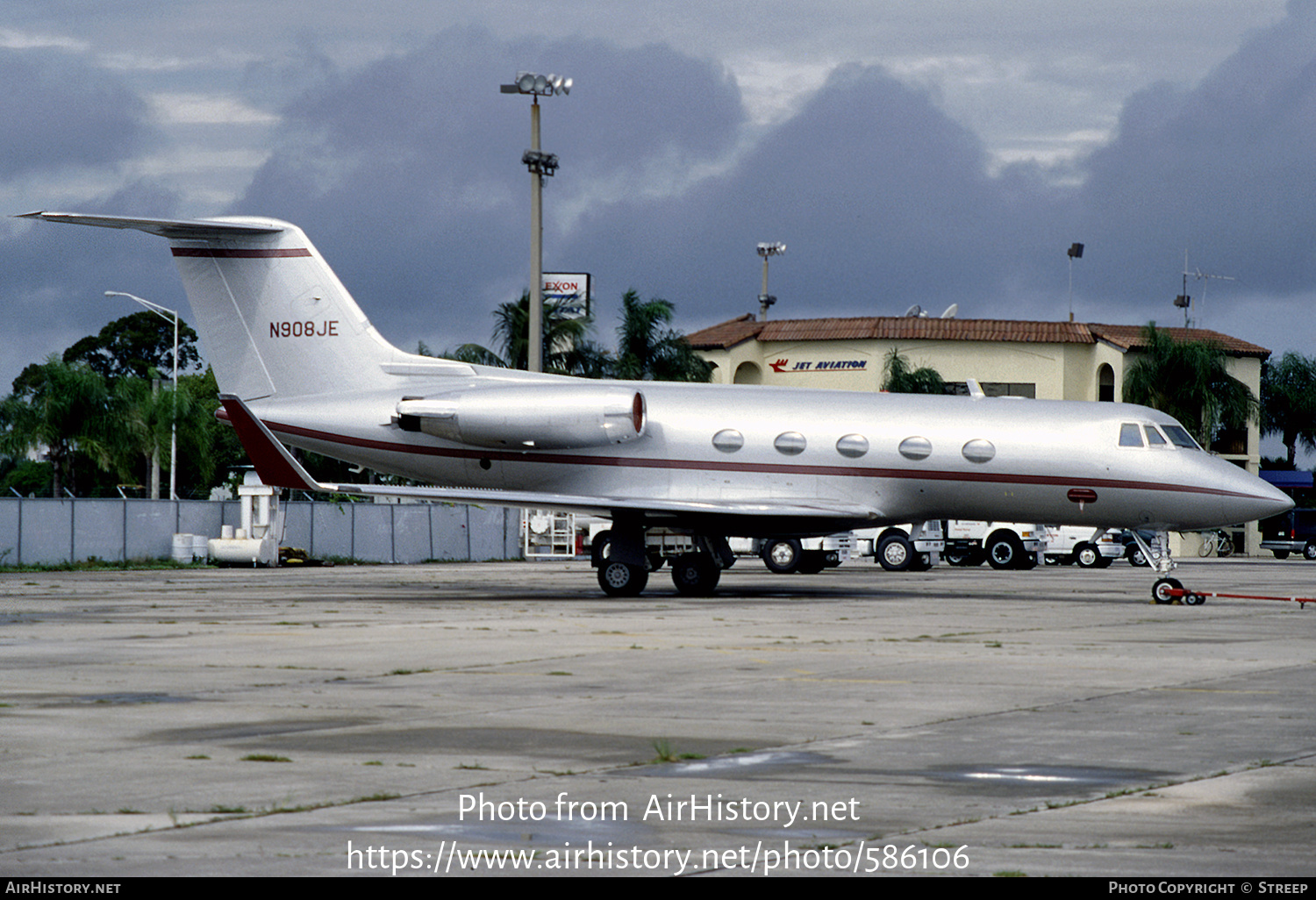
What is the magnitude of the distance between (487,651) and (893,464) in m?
11.9

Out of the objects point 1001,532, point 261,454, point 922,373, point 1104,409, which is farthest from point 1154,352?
point 261,454

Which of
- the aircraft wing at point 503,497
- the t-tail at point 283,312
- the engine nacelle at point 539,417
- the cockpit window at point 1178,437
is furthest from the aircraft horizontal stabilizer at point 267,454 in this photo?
the cockpit window at point 1178,437

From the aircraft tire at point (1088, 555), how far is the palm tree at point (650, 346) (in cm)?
1732

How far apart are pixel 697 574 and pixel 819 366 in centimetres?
5882

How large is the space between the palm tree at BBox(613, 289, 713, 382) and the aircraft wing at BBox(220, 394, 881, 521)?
34828 millimetres

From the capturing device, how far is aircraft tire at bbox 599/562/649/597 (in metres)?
26.5

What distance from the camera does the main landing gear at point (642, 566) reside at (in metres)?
26.4

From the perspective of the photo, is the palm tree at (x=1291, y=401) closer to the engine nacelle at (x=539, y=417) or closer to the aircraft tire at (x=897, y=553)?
the aircraft tire at (x=897, y=553)

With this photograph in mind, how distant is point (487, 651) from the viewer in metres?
15.9

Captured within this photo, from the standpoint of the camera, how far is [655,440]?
26.9m

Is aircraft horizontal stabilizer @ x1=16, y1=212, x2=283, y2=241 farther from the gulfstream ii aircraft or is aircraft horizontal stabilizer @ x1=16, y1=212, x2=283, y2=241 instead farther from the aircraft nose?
the aircraft nose

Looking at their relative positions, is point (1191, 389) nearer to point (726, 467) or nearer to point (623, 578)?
point (726, 467)

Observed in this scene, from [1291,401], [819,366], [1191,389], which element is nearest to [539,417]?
[1191,389]

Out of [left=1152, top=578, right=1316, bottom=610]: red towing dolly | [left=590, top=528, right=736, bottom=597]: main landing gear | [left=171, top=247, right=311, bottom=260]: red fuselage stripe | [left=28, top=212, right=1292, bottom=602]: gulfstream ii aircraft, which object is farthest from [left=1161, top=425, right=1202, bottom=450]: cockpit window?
[left=171, top=247, right=311, bottom=260]: red fuselage stripe
